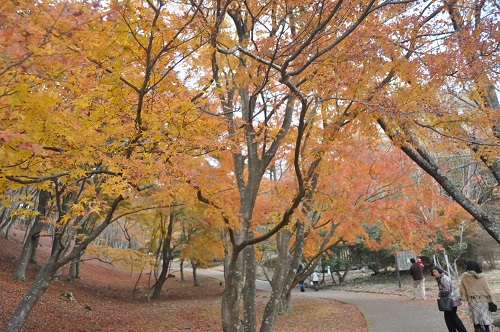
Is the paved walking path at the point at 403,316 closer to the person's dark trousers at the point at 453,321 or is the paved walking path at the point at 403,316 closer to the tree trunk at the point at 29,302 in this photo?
the person's dark trousers at the point at 453,321

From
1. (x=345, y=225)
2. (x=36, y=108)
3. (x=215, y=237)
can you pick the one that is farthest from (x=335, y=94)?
(x=215, y=237)

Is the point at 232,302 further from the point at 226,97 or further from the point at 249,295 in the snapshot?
the point at 226,97

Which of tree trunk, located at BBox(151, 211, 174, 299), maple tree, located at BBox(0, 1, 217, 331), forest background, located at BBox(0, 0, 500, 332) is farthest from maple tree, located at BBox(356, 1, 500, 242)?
tree trunk, located at BBox(151, 211, 174, 299)

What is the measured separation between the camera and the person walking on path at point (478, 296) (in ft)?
20.9

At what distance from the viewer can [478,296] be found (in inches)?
254

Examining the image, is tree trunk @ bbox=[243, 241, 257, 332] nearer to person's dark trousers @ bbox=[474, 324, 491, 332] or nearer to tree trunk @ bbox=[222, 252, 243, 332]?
tree trunk @ bbox=[222, 252, 243, 332]

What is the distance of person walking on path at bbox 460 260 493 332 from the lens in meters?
6.36

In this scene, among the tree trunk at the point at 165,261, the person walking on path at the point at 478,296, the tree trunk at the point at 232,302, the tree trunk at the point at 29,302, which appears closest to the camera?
the tree trunk at the point at 232,302

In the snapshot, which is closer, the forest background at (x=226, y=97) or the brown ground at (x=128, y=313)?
the forest background at (x=226, y=97)

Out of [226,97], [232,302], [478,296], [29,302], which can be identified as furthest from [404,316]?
[29,302]

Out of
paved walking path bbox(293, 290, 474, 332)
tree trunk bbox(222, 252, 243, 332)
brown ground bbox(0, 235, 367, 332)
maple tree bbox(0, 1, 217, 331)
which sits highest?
maple tree bbox(0, 1, 217, 331)

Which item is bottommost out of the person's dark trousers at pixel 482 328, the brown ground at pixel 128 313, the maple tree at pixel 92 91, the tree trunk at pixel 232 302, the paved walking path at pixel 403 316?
the brown ground at pixel 128 313

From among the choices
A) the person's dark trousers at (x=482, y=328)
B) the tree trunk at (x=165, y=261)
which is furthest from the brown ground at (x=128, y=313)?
the person's dark trousers at (x=482, y=328)

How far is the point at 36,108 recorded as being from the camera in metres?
3.21
